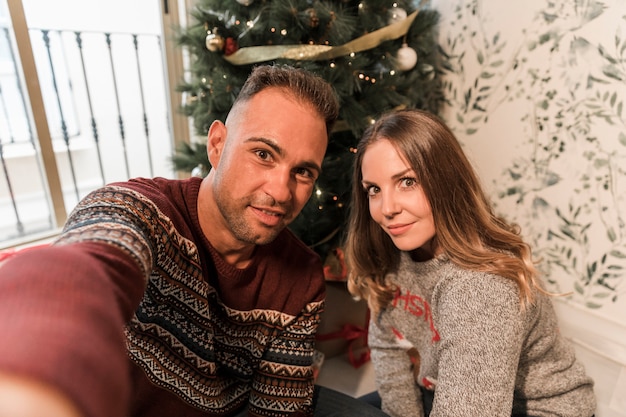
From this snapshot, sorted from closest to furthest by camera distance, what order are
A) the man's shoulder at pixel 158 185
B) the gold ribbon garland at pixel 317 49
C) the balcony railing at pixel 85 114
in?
the man's shoulder at pixel 158 185 < the gold ribbon garland at pixel 317 49 < the balcony railing at pixel 85 114

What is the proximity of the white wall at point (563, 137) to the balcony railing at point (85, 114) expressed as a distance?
1.73 m

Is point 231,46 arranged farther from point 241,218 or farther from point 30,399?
point 30,399

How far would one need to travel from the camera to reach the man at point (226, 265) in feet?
1.88

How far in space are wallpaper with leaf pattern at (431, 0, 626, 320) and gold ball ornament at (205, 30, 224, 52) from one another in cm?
103

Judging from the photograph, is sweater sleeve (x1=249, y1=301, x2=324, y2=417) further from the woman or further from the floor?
the floor

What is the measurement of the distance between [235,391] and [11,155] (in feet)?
8.33

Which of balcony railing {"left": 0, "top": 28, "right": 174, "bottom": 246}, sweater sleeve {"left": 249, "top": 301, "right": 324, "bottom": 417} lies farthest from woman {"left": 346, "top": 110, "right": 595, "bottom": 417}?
balcony railing {"left": 0, "top": 28, "right": 174, "bottom": 246}

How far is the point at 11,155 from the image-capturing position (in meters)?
2.67

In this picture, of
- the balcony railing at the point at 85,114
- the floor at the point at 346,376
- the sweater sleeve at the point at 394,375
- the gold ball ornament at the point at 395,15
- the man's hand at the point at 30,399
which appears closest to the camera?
the man's hand at the point at 30,399

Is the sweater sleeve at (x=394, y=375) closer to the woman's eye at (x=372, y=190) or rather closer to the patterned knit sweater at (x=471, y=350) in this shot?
the patterned knit sweater at (x=471, y=350)

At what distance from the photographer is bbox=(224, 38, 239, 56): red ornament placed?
1383 mm

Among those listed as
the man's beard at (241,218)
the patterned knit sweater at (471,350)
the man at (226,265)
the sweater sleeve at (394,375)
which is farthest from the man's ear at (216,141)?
the sweater sleeve at (394,375)

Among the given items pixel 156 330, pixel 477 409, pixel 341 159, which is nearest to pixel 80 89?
pixel 341 159

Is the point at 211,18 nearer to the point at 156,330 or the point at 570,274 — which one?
the point at 156,330
